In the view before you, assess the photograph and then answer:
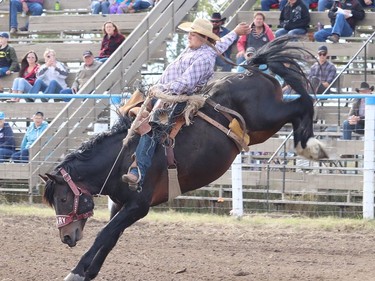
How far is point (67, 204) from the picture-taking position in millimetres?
7434

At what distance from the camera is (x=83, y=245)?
31.4ft

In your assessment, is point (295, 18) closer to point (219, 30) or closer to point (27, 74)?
point (219, 30)

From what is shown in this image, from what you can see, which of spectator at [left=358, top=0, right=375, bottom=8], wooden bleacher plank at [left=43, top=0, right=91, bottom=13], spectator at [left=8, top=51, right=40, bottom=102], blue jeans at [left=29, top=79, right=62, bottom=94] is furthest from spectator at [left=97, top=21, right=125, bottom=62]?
spectator at [left=358, top=0, right=375, bottom=8]

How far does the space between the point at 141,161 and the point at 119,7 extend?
10488 millimetres

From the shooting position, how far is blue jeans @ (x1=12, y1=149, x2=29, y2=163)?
13445 millimetres

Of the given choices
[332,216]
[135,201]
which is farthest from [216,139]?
[332,216]

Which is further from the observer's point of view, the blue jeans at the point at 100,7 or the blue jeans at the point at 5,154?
the blue jeans at the point at 100,7

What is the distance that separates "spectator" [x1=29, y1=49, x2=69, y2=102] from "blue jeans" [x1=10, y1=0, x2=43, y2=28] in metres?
3.00

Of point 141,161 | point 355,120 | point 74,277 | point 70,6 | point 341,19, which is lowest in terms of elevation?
point 74,277

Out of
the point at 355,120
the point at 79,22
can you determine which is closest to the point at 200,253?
the point at 355,120

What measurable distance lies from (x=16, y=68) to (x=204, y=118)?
9.40m

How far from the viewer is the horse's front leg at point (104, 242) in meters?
7.18

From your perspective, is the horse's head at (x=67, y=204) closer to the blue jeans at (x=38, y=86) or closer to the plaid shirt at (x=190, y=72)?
the plaid shirt at (x=190, y=72)

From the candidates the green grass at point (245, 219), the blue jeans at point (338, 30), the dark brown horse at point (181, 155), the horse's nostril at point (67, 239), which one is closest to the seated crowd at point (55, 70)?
the green grass at point (245, 219)
